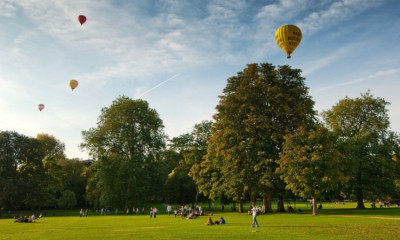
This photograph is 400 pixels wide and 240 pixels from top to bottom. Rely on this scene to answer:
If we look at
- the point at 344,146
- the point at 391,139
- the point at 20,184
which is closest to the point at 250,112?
the point at 344,146

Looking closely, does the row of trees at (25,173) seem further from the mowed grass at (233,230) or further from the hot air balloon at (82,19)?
the mowed grass at (233,230)

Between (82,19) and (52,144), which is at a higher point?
(82,19)

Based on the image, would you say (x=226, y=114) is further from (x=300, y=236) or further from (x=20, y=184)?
(x=20, y=184)

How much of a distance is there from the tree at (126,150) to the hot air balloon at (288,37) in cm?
3294

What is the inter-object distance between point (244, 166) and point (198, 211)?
8.09 metres

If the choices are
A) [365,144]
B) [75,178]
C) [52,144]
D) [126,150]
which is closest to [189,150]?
[126,150]

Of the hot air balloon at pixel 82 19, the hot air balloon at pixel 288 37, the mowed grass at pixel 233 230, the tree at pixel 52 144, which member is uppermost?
the hot air balloon at pixel 82 19

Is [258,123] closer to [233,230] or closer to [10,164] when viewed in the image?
[233,230]

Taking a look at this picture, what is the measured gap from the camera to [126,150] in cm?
6438

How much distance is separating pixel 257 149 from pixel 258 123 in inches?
135

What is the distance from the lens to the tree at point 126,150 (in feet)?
192

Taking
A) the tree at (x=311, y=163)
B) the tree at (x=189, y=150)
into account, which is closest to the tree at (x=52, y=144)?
the tree at (x=189, y=150)

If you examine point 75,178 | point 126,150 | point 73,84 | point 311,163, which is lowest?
→ point 75,178

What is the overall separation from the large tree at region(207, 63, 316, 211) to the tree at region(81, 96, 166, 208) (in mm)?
19883
